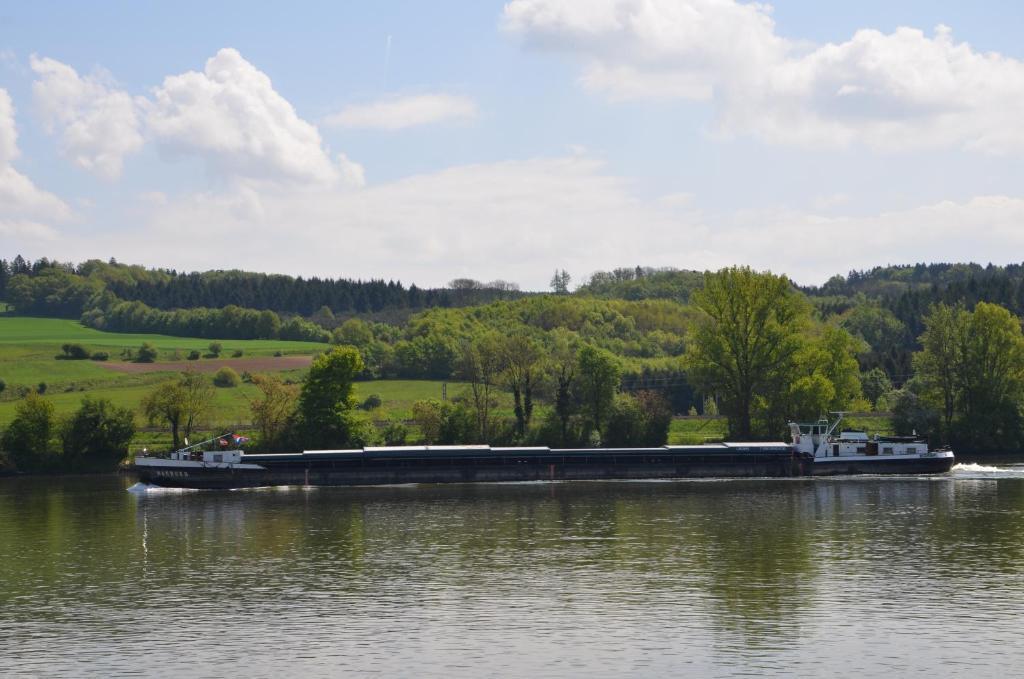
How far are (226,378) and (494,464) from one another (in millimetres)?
79640

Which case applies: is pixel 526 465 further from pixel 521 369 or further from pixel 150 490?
pixel 150 490

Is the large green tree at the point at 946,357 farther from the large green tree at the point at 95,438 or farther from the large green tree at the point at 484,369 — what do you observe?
the large green tree at the point at 95,438

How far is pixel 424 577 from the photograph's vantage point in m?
65.2

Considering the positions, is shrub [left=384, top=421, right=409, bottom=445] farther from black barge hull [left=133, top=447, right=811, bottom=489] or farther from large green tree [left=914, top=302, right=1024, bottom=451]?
large green tree [left=914, top=302, right=1024, bottom=451]

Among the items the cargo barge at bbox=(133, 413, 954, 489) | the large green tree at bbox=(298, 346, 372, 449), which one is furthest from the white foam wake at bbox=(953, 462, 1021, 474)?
Result: the large green tree at bbox=(298, 346, 372, 449)

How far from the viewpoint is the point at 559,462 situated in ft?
405

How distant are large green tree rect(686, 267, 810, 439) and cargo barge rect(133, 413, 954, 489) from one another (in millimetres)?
20706

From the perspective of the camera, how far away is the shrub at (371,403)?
580 ft

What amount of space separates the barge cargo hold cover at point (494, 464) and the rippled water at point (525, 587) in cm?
1836

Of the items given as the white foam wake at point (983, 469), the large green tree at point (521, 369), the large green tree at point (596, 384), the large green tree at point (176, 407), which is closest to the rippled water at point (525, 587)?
the white foam wake at point (983, 469)

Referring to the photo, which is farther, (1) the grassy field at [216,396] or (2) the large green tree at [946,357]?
(1) the grassy field at [216,396]

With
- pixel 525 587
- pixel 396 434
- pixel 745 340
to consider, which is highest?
pixel 745 340

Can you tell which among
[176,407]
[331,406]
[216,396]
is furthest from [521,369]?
[216,396]

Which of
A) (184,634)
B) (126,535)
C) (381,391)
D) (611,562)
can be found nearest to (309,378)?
(381,391)
